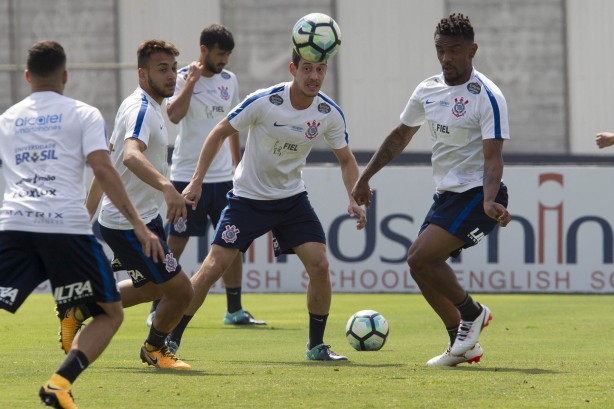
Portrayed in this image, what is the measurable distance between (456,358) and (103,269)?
3264mm

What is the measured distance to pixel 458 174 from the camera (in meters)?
9.30

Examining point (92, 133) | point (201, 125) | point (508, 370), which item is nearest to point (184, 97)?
point (201, 125)

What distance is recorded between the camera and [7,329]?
40.0ft

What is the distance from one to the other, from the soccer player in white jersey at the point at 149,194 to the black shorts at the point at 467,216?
1848 mm

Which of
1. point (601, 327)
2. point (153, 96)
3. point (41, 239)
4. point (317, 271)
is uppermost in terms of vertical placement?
point (153, 96)

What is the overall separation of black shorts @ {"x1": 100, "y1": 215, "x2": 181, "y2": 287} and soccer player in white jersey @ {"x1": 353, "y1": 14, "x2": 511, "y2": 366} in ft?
5.93

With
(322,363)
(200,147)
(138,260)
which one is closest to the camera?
(138,260)

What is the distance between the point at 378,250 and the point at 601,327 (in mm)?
4877

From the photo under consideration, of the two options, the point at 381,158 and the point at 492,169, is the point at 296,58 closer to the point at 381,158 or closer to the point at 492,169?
the point at 381,158

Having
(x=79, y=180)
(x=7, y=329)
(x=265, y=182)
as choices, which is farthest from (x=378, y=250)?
(x=79, y=180)

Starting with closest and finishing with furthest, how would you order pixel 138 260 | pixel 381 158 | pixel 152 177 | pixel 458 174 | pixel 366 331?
1. pixel 152 177
2. pixel 138 260
3. pixel 458 174
4. pixel 381 158
5. pixel 366 331

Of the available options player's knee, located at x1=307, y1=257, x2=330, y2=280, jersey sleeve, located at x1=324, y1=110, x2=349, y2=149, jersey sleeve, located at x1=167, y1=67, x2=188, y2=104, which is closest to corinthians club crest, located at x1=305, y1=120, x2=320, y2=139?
jersey sleeve, located at x1=324, y1=110, x2=349, y2=149

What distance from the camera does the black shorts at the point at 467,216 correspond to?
9211 millimetres

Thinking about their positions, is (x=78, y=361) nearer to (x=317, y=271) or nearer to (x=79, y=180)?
(x=79, y=180)
